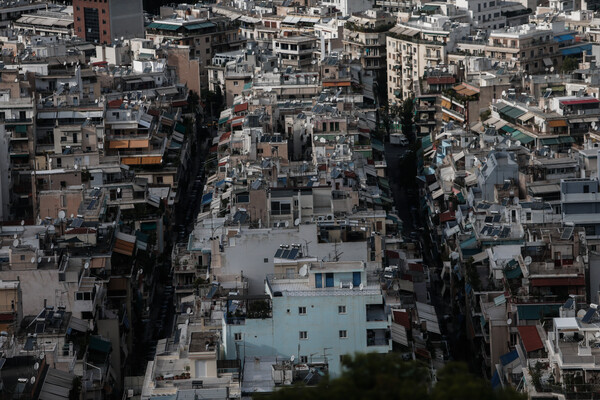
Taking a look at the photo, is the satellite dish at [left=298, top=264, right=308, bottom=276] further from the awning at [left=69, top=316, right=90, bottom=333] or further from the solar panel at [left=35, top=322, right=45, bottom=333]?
the solar panel at [left=35, top=322, right=45, bottom=333]

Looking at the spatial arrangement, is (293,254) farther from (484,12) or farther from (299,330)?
(484,12)

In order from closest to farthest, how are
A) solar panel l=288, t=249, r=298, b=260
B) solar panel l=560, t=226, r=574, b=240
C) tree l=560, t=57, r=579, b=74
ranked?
solar panel l=288, t=249, r=298, b=260 < solar panel l=560, t=226, r=574, b=240 < tree l=560, t=57, r=579, b=74

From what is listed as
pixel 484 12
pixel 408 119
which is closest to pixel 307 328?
pixel 408 119

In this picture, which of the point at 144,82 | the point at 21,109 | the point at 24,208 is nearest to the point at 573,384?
the point at 24,208

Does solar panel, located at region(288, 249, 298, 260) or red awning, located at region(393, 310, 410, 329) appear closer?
solar panel, located at region(288, 249, 298, 260)

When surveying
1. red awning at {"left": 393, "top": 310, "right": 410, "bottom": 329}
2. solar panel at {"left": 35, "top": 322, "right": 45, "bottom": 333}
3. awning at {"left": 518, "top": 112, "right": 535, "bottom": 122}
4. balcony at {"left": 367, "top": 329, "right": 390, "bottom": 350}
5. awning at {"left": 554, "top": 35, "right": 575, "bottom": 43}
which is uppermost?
awning at {"left": 554, "top": 35, "right": 575, "bottom": 43}

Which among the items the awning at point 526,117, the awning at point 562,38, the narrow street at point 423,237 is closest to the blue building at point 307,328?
the narrow street at point 423,237

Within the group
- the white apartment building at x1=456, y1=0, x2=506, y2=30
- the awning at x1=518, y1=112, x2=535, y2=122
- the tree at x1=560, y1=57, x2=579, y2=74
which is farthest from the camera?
the white apartment building at x1=456, y1=0, x2=506, y2=30

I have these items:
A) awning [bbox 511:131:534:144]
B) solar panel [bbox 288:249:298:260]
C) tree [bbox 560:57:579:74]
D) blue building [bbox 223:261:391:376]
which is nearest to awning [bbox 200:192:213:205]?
awning [bbox 511:131:534:144]
